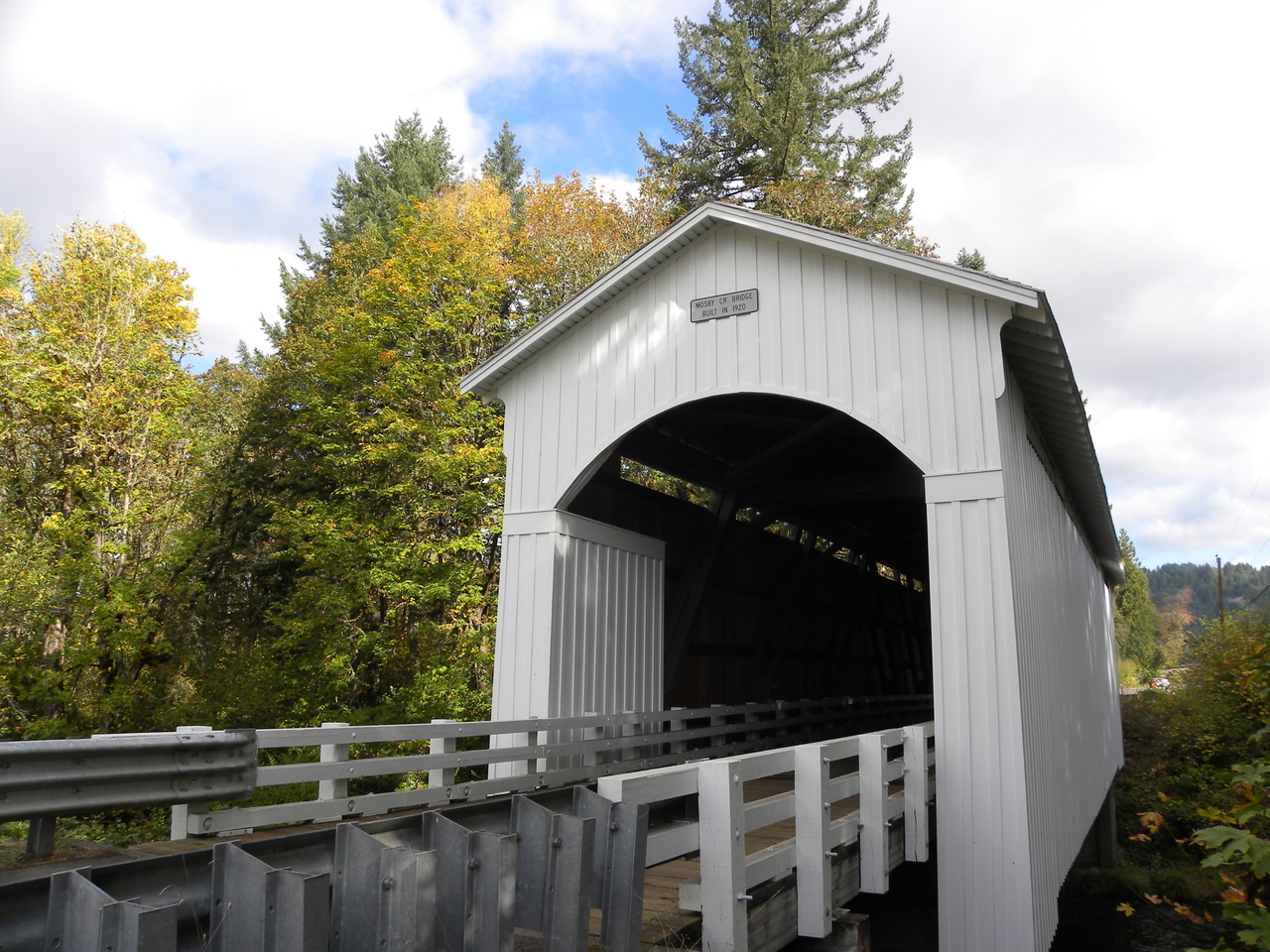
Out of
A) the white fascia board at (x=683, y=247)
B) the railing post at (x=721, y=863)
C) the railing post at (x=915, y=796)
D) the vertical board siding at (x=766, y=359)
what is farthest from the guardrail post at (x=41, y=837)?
the white fascia board at (x=683, y=247)

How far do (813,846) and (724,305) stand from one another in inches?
172

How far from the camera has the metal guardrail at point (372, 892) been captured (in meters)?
2.30

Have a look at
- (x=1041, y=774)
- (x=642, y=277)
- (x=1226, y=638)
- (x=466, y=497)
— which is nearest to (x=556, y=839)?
(x=1041, y=774)

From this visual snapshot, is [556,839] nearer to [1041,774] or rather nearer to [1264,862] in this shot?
[1264,862]

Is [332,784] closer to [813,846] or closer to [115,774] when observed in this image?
[115,774]

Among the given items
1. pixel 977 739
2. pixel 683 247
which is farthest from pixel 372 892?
pixel 683 247

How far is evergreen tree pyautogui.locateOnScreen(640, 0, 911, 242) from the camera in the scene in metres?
22.7

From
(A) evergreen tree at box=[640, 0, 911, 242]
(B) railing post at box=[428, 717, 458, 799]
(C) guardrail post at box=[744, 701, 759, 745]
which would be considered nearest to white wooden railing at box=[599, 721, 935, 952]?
(B) railing post at box=[428, 717, 458, 799]

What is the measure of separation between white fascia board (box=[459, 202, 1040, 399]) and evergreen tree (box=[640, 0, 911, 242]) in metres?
15.2

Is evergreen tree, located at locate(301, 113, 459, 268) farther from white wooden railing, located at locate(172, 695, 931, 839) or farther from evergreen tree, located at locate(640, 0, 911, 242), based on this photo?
white wooden railing, located at locate(172, 695, 931, 839)

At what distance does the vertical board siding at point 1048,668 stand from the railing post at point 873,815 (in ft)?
4.50

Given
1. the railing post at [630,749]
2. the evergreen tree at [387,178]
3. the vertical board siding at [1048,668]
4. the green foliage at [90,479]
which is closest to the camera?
the vertical board siding at [1048,668]

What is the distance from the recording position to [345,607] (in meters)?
16.3

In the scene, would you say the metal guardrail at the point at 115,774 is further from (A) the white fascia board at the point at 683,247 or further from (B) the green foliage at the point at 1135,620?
(B) the green foliage at the point at 1135,620
